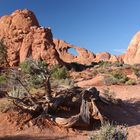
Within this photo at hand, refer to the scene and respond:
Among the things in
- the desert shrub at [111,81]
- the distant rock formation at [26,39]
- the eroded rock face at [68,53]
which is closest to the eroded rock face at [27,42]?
the distant rock formation at [26,39]

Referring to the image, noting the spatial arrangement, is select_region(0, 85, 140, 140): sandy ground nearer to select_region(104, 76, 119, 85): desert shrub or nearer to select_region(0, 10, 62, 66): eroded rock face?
select_region(104, 76, 119, 85): desert shrub

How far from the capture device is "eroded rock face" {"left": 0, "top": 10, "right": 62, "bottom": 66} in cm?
4412

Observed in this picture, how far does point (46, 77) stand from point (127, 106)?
469 centimetres

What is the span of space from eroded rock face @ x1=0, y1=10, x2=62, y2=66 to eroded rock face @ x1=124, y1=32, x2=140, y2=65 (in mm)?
40311

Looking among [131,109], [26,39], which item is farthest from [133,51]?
[131,109]

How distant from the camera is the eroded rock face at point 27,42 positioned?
44125 millimetres

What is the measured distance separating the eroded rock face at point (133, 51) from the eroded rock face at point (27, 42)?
4031 centimetres

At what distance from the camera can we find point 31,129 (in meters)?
10.0

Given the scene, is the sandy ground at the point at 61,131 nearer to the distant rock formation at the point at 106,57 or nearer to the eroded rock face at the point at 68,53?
the eroded rock face at the point at 68,53

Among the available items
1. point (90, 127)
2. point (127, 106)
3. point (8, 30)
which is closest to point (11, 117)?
point (90, 127)

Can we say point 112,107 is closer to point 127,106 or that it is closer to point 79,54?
point 127,106

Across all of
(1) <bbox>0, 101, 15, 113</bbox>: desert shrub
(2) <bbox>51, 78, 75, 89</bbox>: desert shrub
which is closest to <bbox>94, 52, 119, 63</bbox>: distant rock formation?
(2) <bbox>51, 78, 75, 89</bbox>: desert shrub

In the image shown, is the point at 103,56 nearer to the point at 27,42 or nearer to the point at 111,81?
the point at 27,42

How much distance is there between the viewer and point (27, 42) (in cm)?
4503
